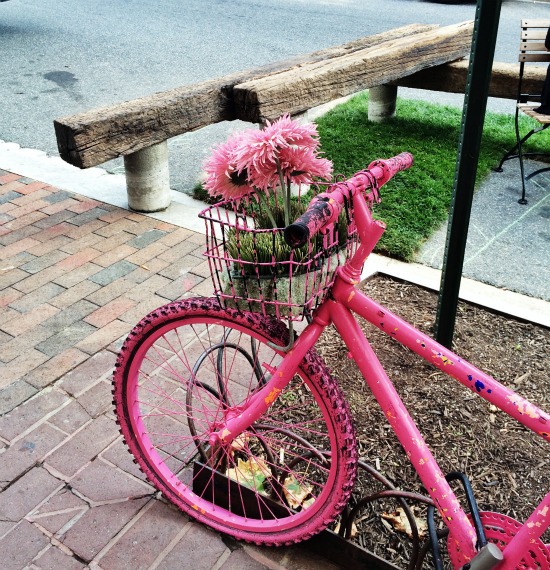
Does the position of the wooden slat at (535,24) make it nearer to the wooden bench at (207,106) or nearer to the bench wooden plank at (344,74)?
the bench wooden plank at (344,74)

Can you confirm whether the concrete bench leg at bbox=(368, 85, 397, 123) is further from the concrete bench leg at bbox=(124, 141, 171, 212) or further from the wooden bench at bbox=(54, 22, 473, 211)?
the concrete bench leg at bbox=(124, 141, 171, 212)

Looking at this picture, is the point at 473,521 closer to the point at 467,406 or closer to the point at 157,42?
the point at 467,406

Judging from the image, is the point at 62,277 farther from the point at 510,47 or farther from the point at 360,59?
the point at 510,47

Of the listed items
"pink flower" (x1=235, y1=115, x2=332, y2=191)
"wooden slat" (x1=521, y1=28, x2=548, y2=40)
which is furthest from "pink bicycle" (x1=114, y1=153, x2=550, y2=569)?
"wooden slat" (x1=521, y1=28, x2=548, y2=40)

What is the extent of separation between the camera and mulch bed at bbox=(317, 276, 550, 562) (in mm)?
2305

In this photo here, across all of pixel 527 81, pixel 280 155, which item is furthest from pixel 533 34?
pixel 280 155

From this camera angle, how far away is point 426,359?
5.40 ft

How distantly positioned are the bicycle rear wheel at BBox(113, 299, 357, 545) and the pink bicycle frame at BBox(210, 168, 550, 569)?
12 centimetres

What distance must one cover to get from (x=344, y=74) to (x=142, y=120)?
1.65 metres

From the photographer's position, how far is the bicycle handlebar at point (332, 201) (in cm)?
130

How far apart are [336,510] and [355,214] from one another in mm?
904

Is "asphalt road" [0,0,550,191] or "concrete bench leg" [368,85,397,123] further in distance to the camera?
"asphalt road" [0,0,550,191]

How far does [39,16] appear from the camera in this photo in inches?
469

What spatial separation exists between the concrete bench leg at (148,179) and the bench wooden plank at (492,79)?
2829 millimetres
